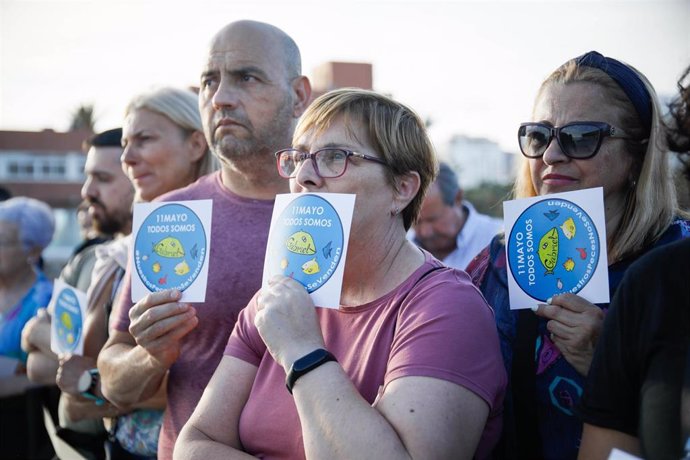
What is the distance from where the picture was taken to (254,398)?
2305 millimetres

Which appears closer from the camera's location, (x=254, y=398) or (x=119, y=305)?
(x=254, y=398)

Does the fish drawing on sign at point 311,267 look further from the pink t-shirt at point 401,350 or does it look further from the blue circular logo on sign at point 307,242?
the pink t-shirt at point 401,350

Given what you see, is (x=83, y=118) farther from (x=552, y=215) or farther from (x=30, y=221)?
(x=552, y=215)

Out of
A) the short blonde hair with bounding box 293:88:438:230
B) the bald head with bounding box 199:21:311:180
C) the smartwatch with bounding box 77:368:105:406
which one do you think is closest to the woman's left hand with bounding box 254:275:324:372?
the short blonde hair with bounding box 293:88:438:230

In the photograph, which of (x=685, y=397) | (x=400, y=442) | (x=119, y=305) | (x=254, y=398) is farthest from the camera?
(x=119, y=305)

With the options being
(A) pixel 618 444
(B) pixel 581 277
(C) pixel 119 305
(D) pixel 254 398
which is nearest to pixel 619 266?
(B) pixel 581 277

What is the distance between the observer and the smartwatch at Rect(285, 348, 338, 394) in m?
1.99

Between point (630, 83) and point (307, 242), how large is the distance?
1.24 metres

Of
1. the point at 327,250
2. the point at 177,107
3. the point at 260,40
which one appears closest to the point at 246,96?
the point at 260,40

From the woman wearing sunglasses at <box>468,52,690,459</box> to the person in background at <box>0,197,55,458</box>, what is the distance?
11.5 ft

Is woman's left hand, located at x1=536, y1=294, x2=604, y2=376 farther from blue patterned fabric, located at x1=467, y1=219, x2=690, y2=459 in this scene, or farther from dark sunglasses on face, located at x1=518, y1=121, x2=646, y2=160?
dark sunglasses on face, located at x1=518, y1=121, x2=646, y2=160

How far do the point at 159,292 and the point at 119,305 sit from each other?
583 mm

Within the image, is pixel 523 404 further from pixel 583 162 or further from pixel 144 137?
pixel 144 137

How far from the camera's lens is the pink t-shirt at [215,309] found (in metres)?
2.99
